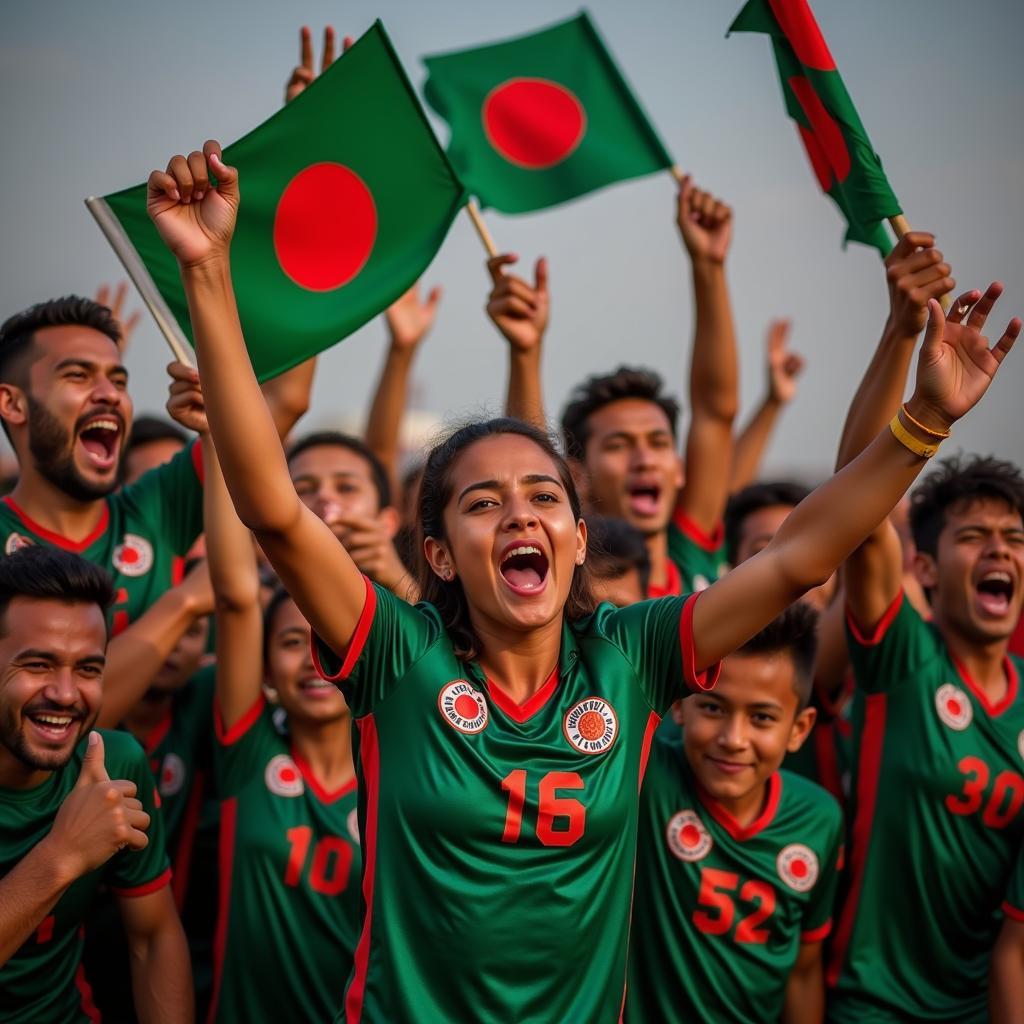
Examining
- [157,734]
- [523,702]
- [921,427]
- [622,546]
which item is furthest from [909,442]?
[157,734]

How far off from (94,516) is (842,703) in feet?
9.99

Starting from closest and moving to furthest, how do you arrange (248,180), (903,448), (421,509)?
A: (903,448), (421,509), (248,180)

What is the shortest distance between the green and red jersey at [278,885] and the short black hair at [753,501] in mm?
2325

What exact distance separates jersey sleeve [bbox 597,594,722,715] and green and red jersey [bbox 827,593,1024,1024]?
4.61ft

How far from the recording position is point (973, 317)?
302 centimetres

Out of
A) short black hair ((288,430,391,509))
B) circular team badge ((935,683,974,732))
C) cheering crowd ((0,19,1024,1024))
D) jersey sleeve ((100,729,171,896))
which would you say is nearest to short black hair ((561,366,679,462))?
cheering crowd ((0,19,1024,1024))

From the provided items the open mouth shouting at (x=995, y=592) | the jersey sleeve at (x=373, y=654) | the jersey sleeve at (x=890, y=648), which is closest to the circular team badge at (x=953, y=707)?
the jersey sleeve at (x=890, y=648)

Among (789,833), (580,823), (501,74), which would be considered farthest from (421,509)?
(501,74)

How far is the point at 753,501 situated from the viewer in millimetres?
5871

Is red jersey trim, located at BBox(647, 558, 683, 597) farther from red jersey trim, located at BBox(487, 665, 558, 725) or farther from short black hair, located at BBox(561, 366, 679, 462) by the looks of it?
red jersey trim, located at BBox(487, 665, 558, 725)

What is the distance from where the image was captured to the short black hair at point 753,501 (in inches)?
227

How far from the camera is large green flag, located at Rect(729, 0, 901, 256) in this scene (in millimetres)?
4000

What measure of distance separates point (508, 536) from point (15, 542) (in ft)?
7.64

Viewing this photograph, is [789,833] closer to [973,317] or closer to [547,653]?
[547,653]
